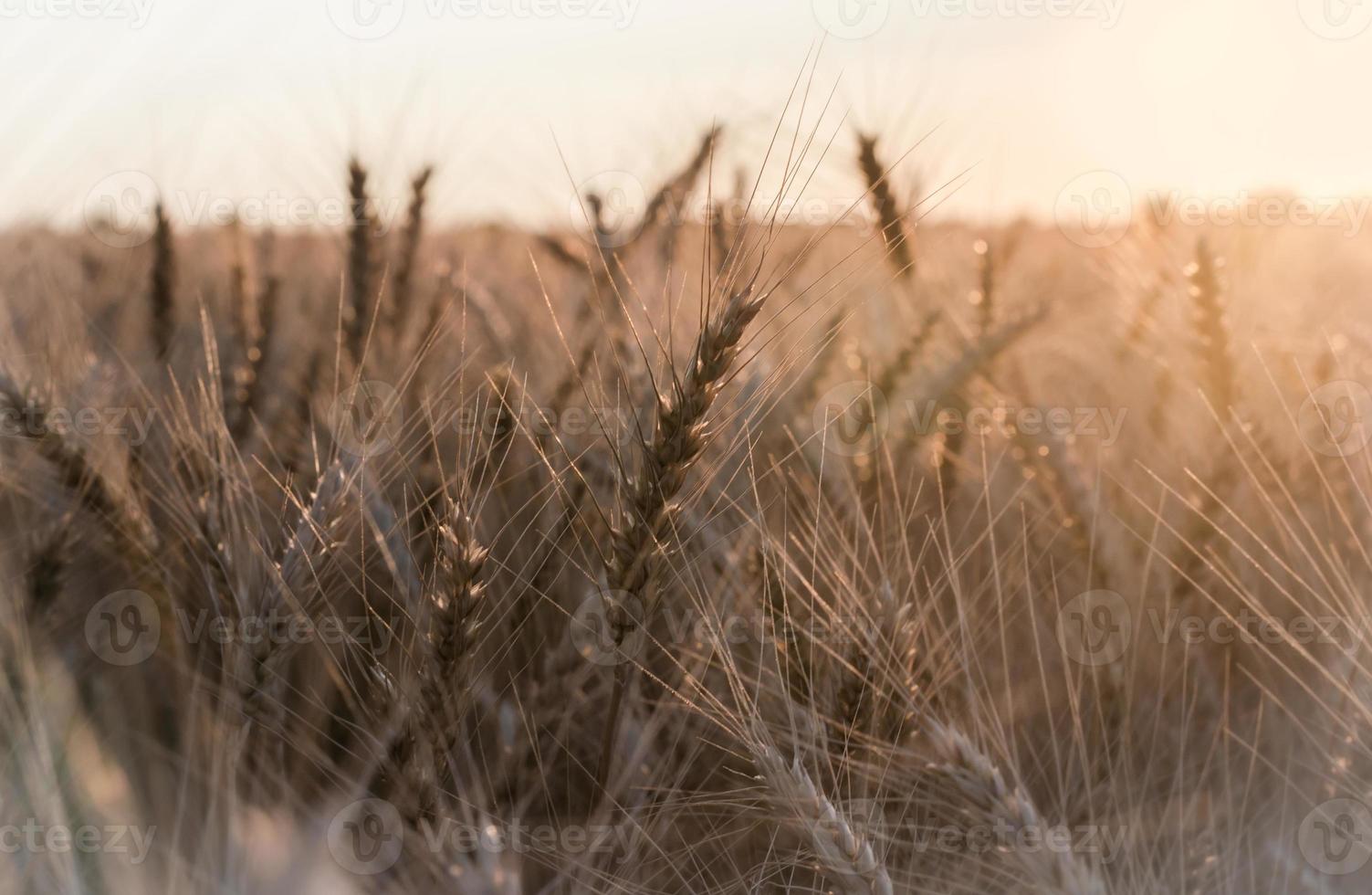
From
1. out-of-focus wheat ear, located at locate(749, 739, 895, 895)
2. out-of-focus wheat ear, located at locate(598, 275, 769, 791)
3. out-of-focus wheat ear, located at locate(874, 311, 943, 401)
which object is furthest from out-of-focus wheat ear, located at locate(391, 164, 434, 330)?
out-of-focus wheat ear, located at locate(749, 739, 895, 895)

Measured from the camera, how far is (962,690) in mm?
1761

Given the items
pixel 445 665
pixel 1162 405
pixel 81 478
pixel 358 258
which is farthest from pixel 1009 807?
pixel 358 258

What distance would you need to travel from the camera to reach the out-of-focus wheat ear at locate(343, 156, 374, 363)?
87.0 inches

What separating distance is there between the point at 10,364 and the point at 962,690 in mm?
1799

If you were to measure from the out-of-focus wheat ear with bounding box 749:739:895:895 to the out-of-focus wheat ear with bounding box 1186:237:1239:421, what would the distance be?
56.3 inches

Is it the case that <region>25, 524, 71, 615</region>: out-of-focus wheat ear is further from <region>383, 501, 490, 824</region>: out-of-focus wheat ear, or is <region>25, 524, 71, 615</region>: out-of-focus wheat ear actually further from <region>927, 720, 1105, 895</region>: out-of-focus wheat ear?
<region>927, 720, 1105, 895</region>: out-of-focus wheat ear

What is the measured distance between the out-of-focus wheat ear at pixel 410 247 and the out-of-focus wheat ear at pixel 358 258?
0.10m

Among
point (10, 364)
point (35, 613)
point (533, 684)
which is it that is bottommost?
point (533, 684)

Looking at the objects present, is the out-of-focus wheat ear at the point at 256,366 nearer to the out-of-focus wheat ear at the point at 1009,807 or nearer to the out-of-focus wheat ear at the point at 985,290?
the out-of-focus wheat ear at the point at 1009,807

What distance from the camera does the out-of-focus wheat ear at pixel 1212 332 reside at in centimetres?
214

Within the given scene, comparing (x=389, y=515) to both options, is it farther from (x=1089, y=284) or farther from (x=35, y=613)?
(x=1089, y=284)

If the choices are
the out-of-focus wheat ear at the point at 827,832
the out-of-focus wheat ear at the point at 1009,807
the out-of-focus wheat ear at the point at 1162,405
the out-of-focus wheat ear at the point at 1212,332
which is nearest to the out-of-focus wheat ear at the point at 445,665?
the out-of-focus wheat ear at the point at 827,832

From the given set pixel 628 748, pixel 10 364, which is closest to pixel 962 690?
pixel 628 748

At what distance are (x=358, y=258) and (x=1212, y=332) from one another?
1951 mm
